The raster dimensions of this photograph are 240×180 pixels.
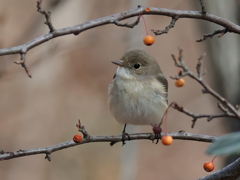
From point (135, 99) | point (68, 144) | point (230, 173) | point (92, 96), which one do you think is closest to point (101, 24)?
point (68, 144)

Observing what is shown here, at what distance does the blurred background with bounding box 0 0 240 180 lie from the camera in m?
5.79

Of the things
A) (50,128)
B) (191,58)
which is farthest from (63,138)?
(191,58)

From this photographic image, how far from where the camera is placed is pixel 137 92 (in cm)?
408

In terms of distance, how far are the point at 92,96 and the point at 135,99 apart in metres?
4.86

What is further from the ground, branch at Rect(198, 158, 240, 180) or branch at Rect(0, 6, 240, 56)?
branch at Rect(0, 6, 240, 56)

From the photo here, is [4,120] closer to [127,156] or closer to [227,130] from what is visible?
[127,156]

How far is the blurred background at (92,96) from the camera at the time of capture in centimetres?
579

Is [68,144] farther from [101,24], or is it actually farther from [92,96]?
[92,96]

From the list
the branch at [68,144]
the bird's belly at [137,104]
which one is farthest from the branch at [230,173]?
the bird's belly at [137,104]

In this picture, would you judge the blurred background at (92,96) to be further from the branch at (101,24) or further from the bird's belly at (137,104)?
the branch at (101,24)

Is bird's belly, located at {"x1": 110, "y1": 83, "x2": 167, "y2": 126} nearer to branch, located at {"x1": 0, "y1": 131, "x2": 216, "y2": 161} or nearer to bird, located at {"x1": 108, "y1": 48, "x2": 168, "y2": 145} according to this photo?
bird, located at {"x1": 108, "y1": 48, "x2": 168, "y2": 145}

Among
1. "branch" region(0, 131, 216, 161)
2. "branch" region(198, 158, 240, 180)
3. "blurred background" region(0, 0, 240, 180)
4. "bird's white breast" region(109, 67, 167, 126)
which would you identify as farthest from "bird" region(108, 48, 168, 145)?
"branch" region(198, 158, 240, 180)

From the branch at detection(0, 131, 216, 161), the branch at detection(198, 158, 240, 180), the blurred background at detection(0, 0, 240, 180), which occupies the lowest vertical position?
the branch at detection(198, 158, 240, 180)

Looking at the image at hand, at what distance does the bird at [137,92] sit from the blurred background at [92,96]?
3.75 ft
